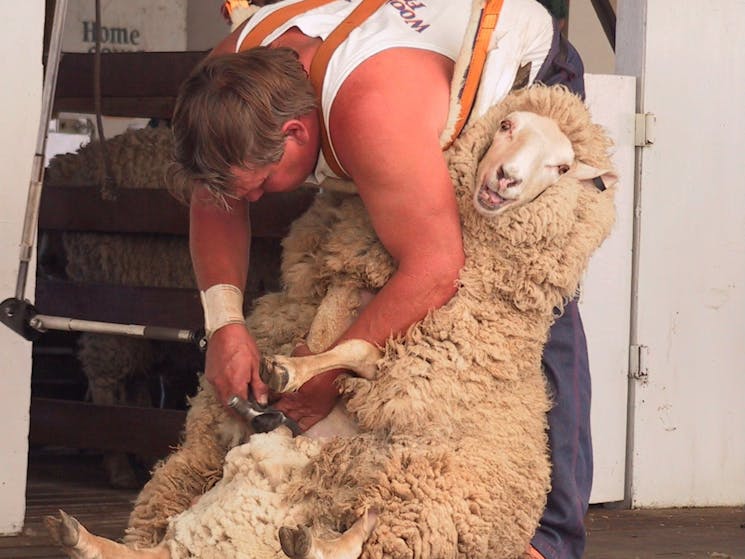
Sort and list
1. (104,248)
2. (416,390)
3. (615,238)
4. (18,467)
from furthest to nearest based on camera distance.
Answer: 1. (104,248)
2. (615,238)
3. (18,467)
4. (416,390)

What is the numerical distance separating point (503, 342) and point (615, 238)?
2.09 meters

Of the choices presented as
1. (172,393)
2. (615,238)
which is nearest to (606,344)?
(615,238)

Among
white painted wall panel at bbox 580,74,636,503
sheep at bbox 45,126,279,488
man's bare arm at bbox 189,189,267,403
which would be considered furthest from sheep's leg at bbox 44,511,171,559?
white painted wall panel at bbox 580,74,636,503

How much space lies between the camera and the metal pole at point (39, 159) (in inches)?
136

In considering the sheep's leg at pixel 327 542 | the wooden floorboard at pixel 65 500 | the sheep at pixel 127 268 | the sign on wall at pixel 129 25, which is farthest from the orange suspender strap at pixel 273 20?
the sign on wall at pixel 129 25

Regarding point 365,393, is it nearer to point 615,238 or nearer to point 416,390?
point 416,390

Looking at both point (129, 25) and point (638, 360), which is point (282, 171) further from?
point (129, 25)

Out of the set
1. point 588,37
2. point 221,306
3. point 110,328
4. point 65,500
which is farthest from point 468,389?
point 588,37

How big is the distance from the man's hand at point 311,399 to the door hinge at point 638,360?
2.22 m

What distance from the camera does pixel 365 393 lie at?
2623 millimetres

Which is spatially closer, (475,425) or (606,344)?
(475,425)

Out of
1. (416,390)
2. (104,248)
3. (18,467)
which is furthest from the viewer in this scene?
(104,248)

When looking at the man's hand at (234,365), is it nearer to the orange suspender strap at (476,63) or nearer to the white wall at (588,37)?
the orange suspender strap at (476,63)

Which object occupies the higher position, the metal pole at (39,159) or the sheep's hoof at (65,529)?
the metal pole at (39,159)
